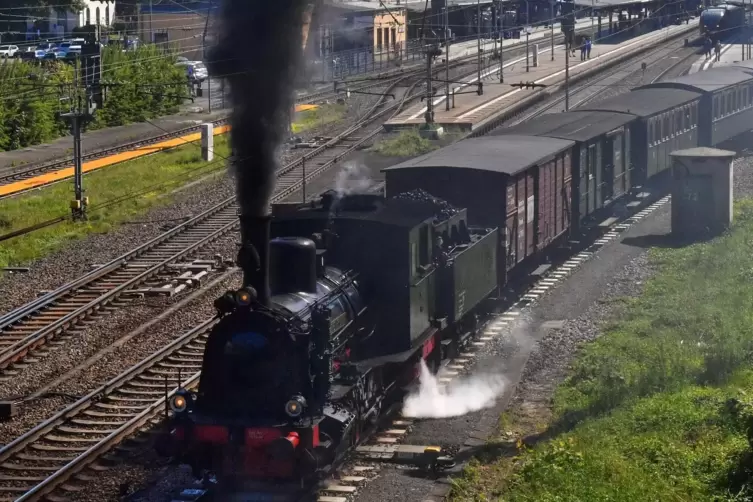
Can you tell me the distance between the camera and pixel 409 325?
14.2 m

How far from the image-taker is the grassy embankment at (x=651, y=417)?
38.4 ft

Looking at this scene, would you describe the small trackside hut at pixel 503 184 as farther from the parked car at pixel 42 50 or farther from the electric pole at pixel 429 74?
the parked car at pixel 42 50

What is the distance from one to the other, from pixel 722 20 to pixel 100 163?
1683 inches

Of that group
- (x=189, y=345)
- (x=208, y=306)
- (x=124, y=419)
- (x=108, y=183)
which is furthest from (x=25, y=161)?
(x=124, y=419)

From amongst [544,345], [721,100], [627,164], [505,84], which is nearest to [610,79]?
[505,84]

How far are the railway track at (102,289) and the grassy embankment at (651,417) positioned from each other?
27.1ft

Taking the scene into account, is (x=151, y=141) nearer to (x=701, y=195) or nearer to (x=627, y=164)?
(x=627, y=164)

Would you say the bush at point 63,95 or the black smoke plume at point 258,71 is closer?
the black smoke plume at point 258,71

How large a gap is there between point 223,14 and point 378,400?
503 centimetres

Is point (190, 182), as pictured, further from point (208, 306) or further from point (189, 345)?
point (189, 345)

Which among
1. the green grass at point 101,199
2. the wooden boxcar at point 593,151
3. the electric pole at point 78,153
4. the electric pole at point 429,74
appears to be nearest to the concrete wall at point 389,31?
the electric pole at point 429,74

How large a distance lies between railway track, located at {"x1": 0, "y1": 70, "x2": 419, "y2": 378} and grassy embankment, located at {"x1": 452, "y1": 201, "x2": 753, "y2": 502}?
825cm

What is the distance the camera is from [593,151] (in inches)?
1037

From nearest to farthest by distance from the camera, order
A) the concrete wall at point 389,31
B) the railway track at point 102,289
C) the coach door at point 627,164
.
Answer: the railway track at point 102,289 < the coach door at point 627,164 < the concrete wall at point 389,31
